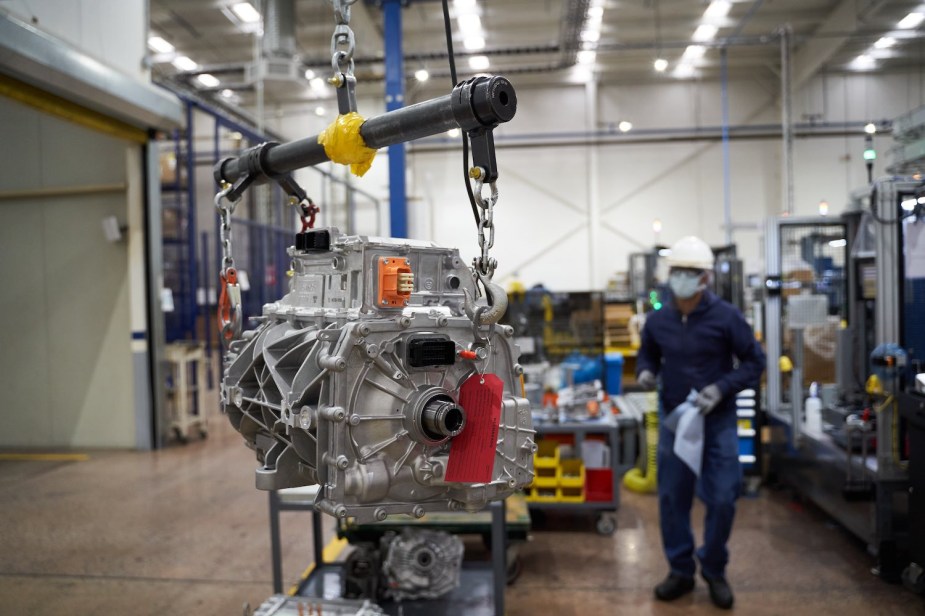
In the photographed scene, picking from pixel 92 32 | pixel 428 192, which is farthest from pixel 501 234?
pixel 92 32

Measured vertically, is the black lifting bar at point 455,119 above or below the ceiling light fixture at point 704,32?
below

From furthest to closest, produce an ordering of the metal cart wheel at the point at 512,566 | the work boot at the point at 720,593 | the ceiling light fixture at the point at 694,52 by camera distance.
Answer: the ceiling light fixture at the point at 694,52 < the metal cart wheel at the point at 512,566 < the work boot at the point at 720,593

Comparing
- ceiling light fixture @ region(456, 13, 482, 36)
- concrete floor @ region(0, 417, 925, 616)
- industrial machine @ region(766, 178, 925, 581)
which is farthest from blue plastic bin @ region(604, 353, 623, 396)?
ceiling light fixture @ region(456, 13, 482, 36)

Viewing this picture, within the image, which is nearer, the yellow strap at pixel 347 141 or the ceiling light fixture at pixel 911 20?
the yellow strap at pixel 347 141

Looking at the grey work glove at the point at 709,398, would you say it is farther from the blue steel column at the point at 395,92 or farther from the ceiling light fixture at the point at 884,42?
the ceiling light fixture at the point at 884,42

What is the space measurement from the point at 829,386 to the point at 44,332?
4678mm

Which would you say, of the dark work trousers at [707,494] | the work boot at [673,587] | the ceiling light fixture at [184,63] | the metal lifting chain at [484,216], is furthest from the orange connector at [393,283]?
the ceiling light fixture at [184,63]

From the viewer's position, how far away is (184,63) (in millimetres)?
10984

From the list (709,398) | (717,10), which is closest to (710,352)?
(709,398)

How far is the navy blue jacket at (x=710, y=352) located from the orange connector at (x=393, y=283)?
2198mm

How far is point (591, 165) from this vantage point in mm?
12375

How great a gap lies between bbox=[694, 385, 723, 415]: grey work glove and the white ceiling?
642 centimetres

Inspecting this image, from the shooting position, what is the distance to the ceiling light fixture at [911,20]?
914cm

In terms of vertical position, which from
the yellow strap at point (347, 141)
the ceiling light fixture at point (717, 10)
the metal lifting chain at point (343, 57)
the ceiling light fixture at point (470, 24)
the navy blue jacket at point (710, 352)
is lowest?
the navy blue jacket at point (710, 352)
